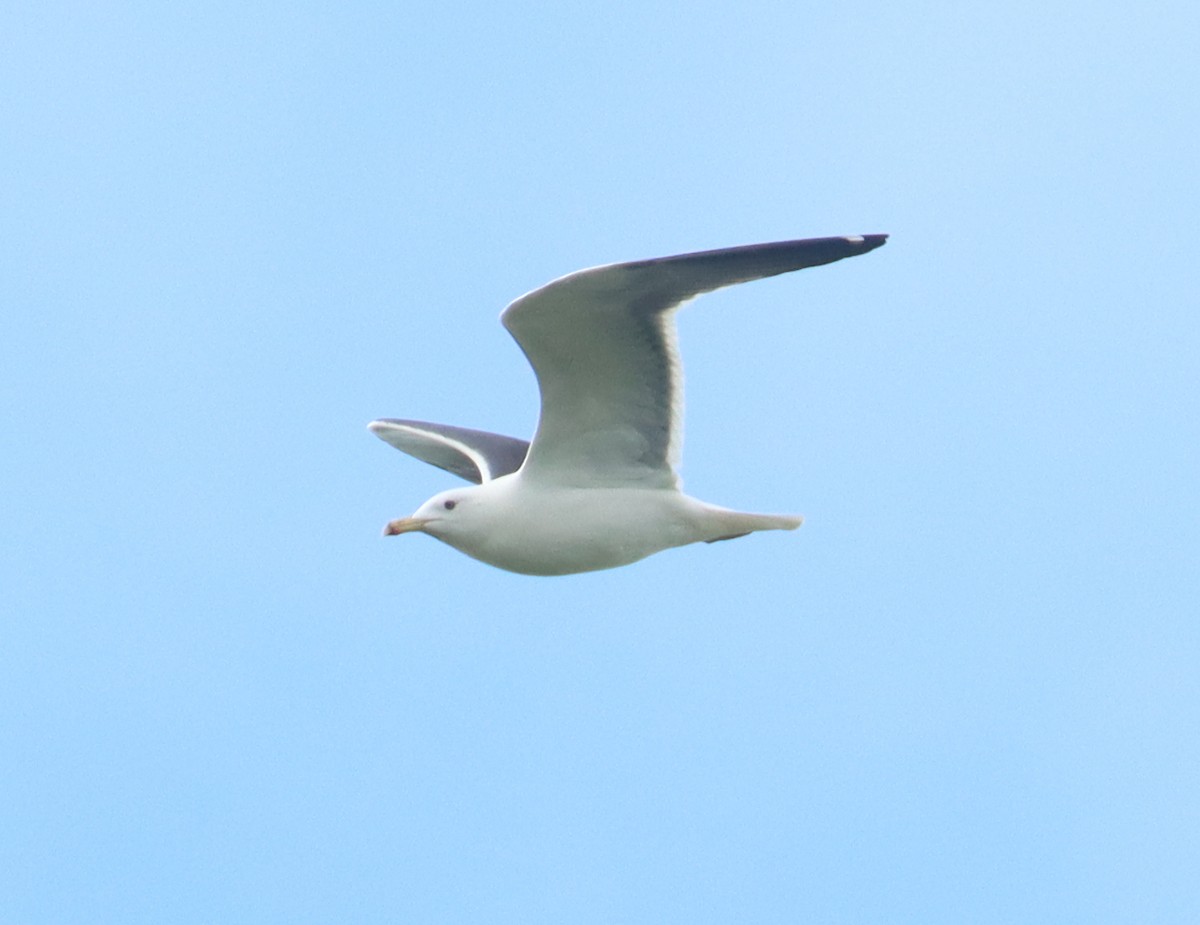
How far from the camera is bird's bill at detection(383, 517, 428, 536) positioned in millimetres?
8578

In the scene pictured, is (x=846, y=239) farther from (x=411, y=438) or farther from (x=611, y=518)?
(x=411, y=438)

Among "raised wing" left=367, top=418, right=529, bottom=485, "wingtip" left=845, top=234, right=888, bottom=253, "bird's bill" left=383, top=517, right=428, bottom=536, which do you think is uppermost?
"wingtip" left=845, top=234, right=888, bottom=253

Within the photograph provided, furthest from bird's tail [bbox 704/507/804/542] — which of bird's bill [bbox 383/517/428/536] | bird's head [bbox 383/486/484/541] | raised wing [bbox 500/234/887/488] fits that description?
bird's bill [bbox 383/517/428/536]

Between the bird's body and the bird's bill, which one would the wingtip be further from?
the bird's bill

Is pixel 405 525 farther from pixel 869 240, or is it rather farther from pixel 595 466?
pixel 869 240

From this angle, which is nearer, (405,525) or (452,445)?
(405,525)

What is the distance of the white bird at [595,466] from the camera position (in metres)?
7.82

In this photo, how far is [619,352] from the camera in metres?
7.96

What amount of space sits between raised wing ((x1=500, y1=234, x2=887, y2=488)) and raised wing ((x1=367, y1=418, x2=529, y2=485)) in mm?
1533

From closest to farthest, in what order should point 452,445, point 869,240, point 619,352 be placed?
point 869,240, point 619,352, point 452,445

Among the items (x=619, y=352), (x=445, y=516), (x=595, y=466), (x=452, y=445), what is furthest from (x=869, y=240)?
(x=452, y=445)

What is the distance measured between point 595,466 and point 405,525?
0.96 m

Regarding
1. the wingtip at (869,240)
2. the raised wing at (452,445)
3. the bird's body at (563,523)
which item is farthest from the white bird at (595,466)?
the raised wing at (452,445)

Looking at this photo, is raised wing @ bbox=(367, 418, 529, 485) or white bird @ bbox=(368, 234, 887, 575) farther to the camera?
raised wing @ bbox=(367, 418, 529, 485)
